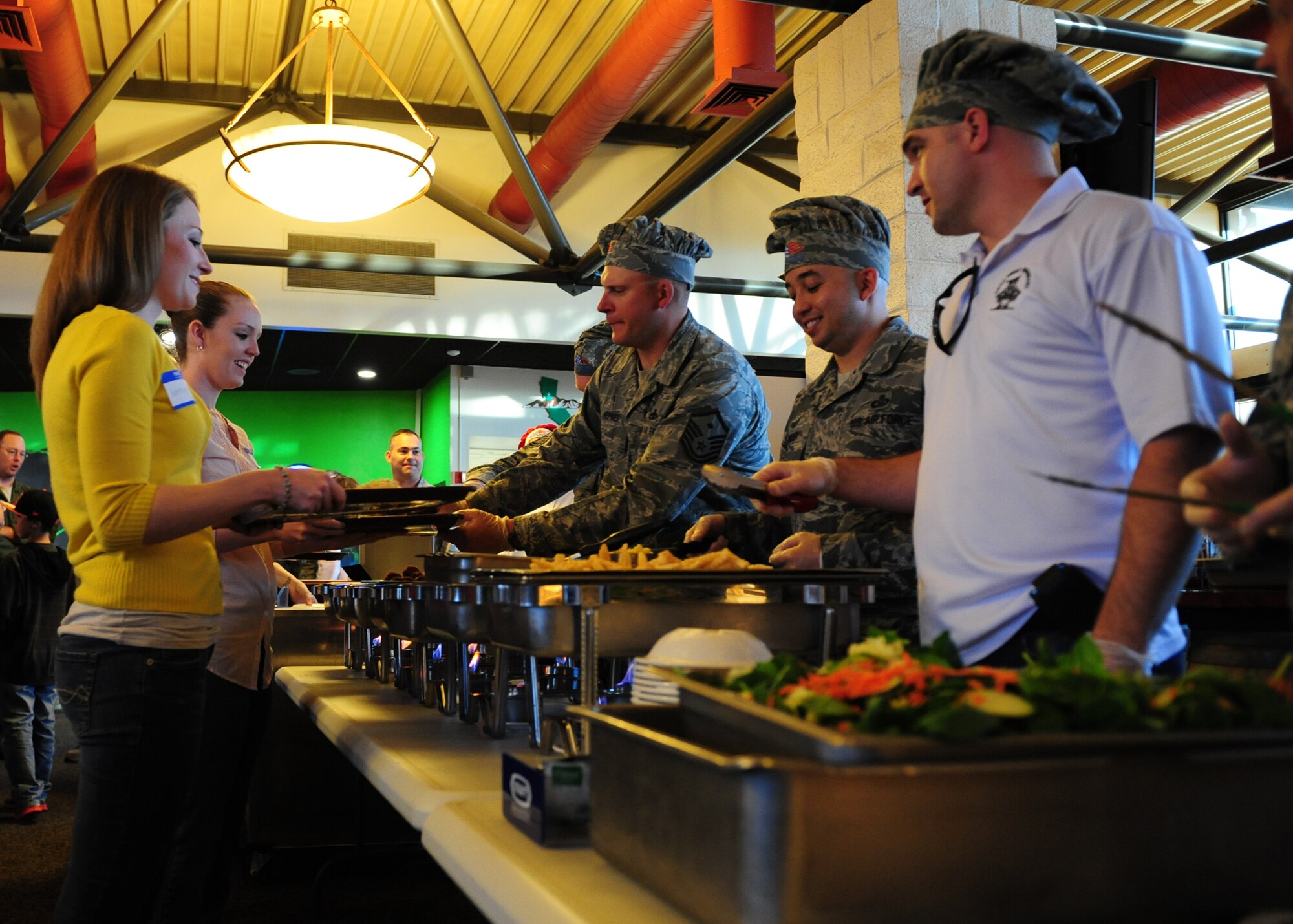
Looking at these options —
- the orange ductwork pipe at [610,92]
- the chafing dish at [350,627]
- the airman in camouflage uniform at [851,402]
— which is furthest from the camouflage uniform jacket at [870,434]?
the orange ductwork pipe at [610,92]

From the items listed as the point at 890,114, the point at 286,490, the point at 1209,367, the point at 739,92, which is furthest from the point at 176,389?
the point at 739,92

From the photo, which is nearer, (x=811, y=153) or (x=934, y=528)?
(x=934, y=528)

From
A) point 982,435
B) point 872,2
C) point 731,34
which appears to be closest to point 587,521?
point 982,435

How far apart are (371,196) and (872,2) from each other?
8.61 feet

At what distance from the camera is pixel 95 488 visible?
1.48m

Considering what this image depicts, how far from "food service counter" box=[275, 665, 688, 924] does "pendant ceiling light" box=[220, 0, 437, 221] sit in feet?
9.82

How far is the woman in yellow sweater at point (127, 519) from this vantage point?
1.49 metres

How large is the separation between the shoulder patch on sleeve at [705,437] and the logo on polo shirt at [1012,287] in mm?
987

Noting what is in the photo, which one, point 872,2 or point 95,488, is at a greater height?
point 872,2

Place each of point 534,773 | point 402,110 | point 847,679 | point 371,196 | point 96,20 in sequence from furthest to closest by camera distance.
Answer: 1. point 402,110
2. point 96,20
3. point 371,196
4. point 534,773
5. point 847,679

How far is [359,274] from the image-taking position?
7.95 metres

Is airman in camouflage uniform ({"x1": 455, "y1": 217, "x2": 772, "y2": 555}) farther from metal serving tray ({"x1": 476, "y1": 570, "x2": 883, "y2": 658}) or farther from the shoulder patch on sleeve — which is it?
metal serving tray ({"x1": 476, "y1": 570, "x2": 883, "y2": 658})

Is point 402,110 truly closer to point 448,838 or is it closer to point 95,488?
point 95,488

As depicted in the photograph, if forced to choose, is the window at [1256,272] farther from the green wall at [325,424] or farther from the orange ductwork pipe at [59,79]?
the orange ductwork pipe at [59,79]
